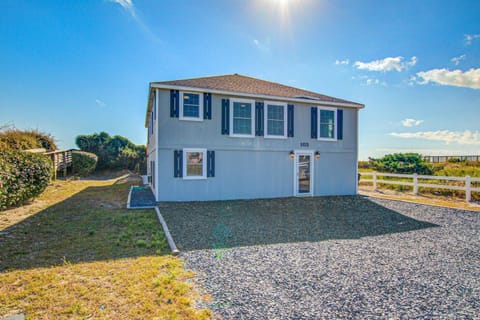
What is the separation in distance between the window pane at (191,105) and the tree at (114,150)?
15.5 meters

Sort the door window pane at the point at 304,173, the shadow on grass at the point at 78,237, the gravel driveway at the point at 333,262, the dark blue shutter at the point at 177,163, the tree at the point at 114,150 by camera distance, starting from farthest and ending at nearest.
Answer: the tree at the point at 114,150
the door window pane at the point at 304,173
the dark blue shutter at the point at 177,163
the shadow on grass at the point at 78,237
the gravel driveway at the point at 333,262

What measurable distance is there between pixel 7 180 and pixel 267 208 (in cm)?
873

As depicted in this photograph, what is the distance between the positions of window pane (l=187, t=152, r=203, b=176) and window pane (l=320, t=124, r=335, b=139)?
6.54 metres

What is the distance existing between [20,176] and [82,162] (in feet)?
41.2

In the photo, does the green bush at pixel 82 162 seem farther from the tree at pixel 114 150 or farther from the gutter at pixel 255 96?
the gutter at pixel 255 96

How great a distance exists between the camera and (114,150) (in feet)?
74.8

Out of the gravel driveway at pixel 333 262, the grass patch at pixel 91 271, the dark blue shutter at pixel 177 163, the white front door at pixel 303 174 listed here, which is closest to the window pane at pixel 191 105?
the dark blue shutter at pixel 177 163

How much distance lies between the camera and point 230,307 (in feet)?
9.32

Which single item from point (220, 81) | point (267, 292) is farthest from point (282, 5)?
point (267, 292)

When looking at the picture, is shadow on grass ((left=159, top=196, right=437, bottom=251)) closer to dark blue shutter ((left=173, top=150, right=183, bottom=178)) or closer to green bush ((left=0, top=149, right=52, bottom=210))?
dark blue shutter ((left=173, top=150, right=183, bottom=178))

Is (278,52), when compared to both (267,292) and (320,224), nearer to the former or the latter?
(320,224)

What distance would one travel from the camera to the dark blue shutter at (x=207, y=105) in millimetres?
10562

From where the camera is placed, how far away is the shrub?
42.6 feet

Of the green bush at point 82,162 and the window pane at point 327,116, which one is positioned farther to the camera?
the green bush at point 82,162
